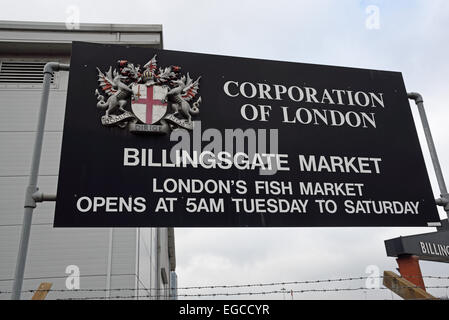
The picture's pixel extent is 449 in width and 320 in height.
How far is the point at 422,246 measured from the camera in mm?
10469

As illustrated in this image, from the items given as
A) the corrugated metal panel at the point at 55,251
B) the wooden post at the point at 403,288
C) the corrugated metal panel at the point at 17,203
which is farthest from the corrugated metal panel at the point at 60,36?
the wooden post at the point at 403,288

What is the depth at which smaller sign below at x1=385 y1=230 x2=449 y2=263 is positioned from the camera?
9688 mm

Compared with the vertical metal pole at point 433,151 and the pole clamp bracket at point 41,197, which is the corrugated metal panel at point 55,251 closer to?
the pole clamp bracket at point 41,197

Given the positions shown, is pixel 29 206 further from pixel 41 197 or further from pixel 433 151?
pixel 433 151

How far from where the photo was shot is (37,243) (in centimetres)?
1044

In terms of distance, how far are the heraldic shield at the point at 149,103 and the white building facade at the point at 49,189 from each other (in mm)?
5549

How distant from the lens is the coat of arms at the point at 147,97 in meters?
4.99

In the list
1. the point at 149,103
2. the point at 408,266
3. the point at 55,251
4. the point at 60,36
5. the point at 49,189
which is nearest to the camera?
the point at 149,103

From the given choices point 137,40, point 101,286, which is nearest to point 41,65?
point 137,40

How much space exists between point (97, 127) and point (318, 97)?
3019 millimetres

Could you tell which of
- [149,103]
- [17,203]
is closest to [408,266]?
[149,103]

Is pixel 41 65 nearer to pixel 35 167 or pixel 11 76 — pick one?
pixel 11 76

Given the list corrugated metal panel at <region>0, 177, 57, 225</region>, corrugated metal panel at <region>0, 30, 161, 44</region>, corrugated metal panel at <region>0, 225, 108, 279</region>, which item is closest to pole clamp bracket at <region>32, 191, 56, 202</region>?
corrugated metal panel at <region>0, 225, 108, 279</region>

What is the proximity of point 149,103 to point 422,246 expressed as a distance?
8.52 meters
